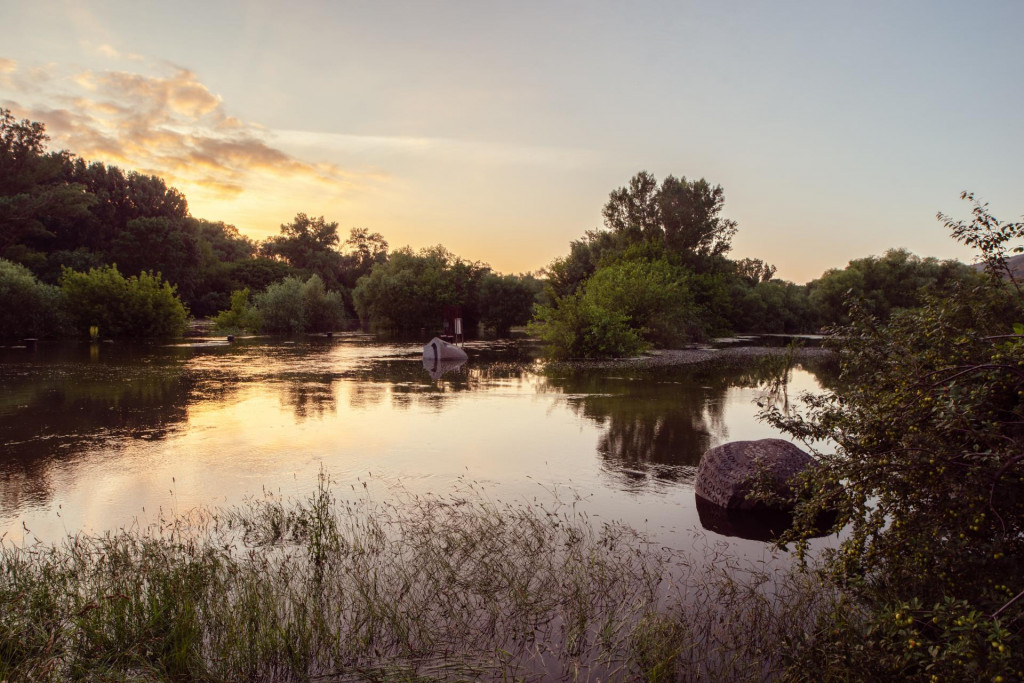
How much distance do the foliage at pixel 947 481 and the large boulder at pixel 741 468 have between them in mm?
3032

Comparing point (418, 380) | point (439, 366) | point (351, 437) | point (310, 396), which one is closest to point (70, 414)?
point (310, 396)

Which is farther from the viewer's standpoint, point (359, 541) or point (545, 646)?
point (359, 541)

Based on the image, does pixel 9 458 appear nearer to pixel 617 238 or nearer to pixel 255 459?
pixel 255 459

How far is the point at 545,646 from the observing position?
5559mm

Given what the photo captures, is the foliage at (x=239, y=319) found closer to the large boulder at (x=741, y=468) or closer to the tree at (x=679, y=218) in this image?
the tree at (x=679, y=218)

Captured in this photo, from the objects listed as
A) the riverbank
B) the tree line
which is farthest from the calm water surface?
the tree line

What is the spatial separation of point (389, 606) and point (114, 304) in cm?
5221

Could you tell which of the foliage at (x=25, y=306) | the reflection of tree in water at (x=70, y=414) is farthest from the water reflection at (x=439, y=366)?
the foliage at (x=25, y=306)

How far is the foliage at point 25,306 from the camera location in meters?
45.0

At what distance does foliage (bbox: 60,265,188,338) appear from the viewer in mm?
47875

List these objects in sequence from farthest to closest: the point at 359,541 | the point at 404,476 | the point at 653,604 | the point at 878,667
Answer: the point at 404,476, the point at 359,541, the point at 653,604, the point at 878,667

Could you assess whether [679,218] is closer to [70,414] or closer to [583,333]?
[583,333]

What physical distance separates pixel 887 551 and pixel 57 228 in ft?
275

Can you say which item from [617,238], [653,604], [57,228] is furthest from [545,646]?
[57,228]
